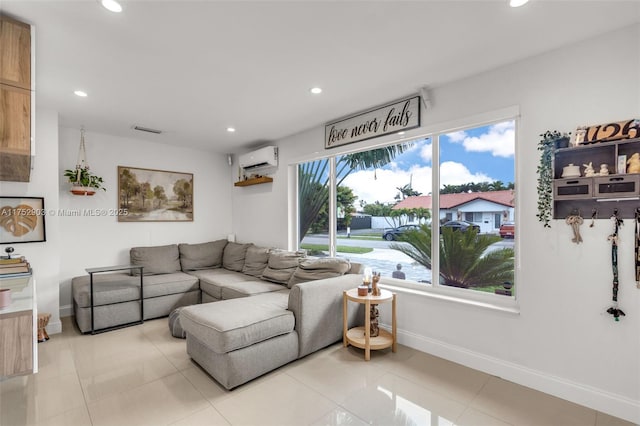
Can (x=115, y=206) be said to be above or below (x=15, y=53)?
below

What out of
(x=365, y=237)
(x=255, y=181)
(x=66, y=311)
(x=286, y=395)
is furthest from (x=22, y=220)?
(x=365, y=237)

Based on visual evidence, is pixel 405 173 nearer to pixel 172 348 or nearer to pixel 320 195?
pixel 320 195

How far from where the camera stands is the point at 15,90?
1742 millimetres

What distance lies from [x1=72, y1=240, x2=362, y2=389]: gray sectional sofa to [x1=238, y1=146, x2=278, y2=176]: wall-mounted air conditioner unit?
1.28 metres

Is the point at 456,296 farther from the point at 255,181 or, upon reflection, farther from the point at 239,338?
the point at 255,181

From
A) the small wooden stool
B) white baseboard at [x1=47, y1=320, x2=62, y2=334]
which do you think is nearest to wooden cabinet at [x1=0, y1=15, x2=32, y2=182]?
the small wooden stool

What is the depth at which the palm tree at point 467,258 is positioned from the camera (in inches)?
100

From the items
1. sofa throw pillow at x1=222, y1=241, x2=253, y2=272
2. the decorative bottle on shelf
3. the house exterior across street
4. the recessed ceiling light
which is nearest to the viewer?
the recessed ceiling light

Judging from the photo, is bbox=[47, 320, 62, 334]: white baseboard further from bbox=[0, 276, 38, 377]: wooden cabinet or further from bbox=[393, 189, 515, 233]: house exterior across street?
bbox=[393, 189, 515, 233]: house exterior across street

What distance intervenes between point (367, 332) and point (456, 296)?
897mm

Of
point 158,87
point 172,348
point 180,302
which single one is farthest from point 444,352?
point 158,87

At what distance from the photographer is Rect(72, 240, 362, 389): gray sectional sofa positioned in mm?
2295

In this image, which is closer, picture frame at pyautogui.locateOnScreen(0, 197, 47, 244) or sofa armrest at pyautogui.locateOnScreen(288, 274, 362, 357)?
sofa armrest at pyautogui.locateOnScreen(288, 274, 362, 357)

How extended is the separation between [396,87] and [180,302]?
12.4ft
